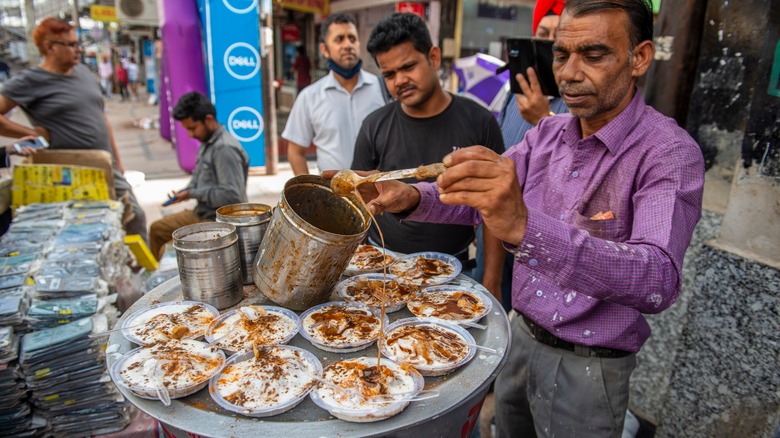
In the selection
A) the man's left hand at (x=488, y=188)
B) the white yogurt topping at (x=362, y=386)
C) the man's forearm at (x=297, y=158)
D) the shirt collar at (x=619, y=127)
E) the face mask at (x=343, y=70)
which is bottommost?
the white yogurt topping at (x=362, y=386)

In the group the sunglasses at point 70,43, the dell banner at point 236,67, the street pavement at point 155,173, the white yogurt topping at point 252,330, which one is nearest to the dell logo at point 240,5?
the dell banner at point 236,67

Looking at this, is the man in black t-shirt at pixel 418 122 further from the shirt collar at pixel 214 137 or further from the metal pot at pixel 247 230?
the shirt collar at pixel 214 137

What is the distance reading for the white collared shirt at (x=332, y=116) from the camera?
397 centimetres

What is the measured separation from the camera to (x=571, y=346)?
1.83 metres

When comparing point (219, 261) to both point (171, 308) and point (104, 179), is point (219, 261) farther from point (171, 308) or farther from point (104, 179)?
point (104, 179)

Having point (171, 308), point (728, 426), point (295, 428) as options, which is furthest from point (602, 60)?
point (728, 426)

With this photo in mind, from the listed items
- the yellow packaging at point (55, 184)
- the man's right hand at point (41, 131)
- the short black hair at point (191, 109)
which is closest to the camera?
the yellow packaging at point (55, 184)

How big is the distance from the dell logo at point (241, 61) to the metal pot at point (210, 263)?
6984mm

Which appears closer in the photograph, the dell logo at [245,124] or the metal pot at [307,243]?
the metal pot at [307,243]

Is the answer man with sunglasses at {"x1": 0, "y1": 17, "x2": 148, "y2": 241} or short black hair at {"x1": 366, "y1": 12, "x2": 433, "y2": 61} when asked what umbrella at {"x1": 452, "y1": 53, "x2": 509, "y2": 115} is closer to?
short black hair at {"x1": 366, "y1": 12, "x2": 433, "y2": 61}

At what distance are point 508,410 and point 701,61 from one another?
2.18 metres

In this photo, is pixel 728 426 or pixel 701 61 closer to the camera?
pixel 728 426

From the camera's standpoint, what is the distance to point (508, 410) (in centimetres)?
222

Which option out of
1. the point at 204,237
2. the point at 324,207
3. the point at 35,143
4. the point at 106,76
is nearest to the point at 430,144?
the point at 324,207
